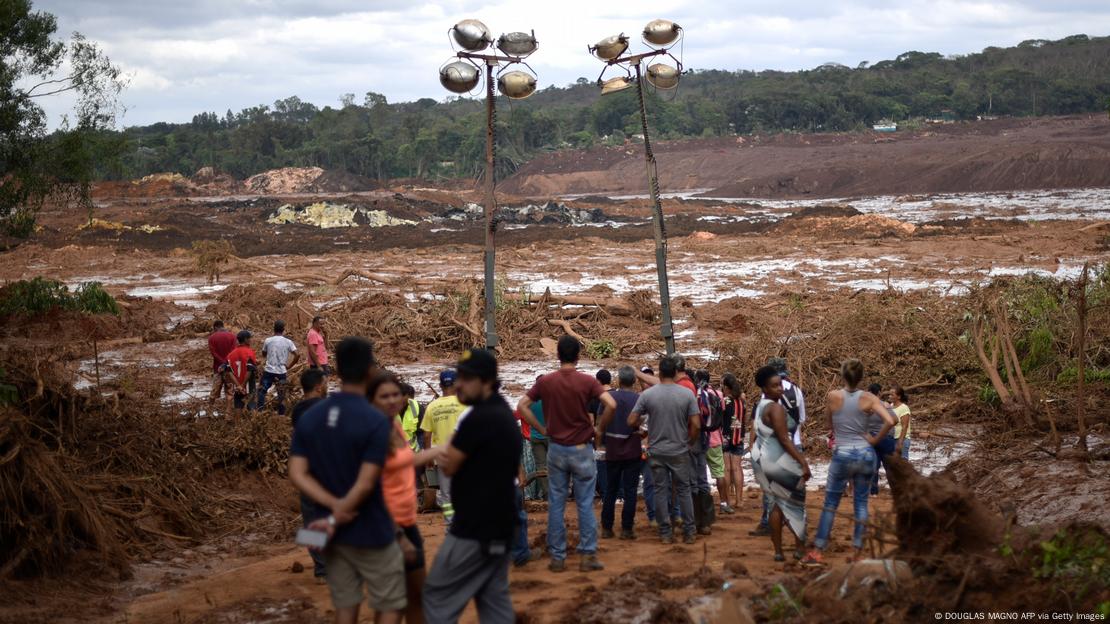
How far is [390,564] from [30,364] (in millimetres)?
6039

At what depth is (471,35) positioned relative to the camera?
375 inches

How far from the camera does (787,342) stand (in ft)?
51.4

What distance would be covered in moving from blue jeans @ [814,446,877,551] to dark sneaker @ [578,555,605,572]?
1574 millimetres

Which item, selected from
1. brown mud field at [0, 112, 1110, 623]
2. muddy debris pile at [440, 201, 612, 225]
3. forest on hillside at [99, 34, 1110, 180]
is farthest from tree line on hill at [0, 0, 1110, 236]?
brown mud field at [0, 112, 1110, 623]

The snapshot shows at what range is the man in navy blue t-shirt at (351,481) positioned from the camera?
4785mm

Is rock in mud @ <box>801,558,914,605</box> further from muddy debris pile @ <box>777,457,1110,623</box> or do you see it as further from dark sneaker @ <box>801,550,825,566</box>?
dark sneaker @ <box>801,550,825,566</box>

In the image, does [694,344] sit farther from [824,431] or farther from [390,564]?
[390,564]

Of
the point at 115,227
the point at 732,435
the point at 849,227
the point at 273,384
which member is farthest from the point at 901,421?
the point at 115,227

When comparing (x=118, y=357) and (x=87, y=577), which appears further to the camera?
(x=118, y=357)

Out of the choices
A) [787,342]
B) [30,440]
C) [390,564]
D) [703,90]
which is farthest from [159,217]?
[703,90]

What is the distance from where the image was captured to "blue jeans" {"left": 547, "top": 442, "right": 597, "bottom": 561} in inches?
301

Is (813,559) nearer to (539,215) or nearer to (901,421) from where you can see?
(901,421)

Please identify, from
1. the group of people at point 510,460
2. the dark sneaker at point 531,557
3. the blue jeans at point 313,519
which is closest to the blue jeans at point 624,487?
the group of people at point 510,460

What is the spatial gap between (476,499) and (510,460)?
0.80 ft
